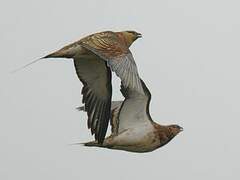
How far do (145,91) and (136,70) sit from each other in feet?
6.18

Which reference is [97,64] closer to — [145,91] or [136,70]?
[145,91]

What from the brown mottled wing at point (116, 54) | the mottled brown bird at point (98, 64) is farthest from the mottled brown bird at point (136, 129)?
the brown mottled wing at point (116, 54)

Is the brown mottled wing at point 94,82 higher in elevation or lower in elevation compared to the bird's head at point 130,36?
lower

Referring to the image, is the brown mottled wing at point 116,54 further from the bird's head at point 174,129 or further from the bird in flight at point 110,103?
the bird's head at point 174,129

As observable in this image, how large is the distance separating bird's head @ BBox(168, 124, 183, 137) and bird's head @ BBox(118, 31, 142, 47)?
2053mm

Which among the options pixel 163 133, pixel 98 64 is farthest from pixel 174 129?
pixel 98 64

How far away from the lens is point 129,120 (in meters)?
23.4

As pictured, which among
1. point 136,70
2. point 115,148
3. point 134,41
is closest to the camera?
point 136,70

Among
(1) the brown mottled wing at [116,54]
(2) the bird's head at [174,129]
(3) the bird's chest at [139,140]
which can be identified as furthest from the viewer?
(2) the bird's head at [174,129]

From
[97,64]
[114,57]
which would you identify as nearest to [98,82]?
[97,64]

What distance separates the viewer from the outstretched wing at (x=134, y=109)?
23.1 meters

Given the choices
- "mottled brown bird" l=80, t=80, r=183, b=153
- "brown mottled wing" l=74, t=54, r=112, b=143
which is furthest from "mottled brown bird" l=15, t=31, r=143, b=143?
"mottled brown bird" l=80, t=80, r=183, b=153

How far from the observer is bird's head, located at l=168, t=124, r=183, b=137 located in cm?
2361

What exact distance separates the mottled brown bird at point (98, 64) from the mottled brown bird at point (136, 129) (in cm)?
24
